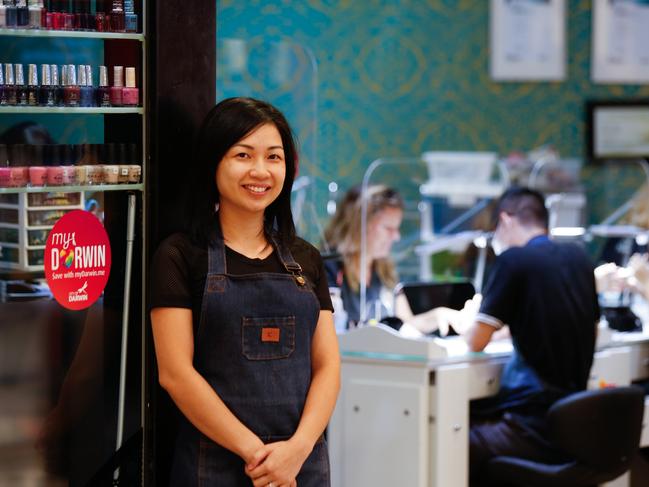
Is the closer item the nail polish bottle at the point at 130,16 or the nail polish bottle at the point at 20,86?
the nail polish bottle at the point at 20,86

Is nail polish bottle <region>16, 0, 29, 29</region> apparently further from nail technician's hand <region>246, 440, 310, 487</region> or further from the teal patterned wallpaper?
the teal patterned wallpaper

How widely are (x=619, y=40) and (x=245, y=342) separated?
4.37 meters

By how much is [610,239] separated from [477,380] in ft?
4.03

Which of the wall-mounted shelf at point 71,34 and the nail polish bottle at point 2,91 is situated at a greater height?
the wall-mounted shelf at point 71,34

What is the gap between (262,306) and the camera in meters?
1.86

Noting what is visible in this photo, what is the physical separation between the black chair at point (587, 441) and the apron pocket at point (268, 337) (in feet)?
4.32

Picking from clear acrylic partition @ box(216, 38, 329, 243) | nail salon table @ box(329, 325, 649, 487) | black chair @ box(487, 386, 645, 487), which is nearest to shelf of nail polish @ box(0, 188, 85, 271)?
clear acrylic partition @ box(216, 38, 329, 243)

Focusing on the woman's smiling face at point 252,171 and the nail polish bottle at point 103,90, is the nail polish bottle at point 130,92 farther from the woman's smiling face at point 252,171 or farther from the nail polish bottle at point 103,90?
the woman's smiling face at point 252,171

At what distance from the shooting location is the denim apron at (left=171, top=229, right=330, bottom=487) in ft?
6.01

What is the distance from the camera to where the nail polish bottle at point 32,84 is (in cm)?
183

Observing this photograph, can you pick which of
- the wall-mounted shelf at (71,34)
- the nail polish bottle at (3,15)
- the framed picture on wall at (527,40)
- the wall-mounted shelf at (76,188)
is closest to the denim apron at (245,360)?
the wall-mounted shelf at (76,188)

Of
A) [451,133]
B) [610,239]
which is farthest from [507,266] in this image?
[451,133]

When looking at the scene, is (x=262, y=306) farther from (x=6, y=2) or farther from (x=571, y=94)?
(x=571, y=94)

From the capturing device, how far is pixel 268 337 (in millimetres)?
1856
